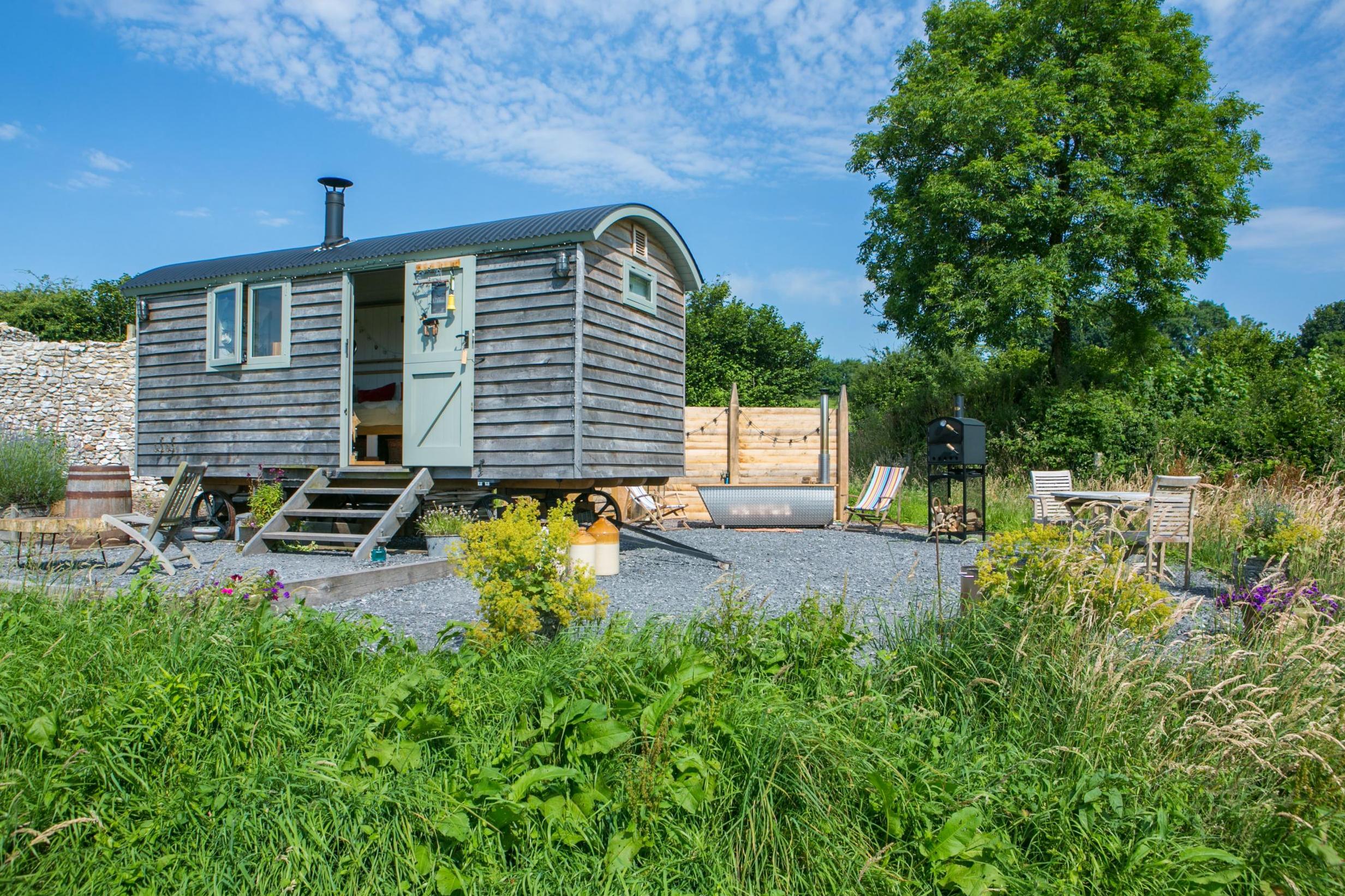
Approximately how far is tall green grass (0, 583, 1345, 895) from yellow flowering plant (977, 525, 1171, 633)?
11cm

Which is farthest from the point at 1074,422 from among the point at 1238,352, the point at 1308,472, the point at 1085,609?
the point at 1085,609

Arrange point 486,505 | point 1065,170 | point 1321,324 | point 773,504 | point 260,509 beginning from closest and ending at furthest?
point 486,505
point 260,509
point 773,504
point 1065,170
point 1321,324

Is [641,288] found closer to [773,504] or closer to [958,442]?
[773,504]

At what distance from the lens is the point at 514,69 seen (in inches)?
283

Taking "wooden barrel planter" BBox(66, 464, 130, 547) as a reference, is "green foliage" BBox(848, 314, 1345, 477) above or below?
above

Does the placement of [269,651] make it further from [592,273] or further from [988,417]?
[988,417]

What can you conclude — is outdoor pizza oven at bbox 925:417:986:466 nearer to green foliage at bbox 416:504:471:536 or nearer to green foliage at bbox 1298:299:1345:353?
green foliage at bbox 416:504:471:536

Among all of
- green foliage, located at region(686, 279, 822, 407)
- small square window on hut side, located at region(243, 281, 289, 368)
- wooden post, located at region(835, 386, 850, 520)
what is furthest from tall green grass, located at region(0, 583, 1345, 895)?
green foliage, located at region(686, 279, 822, 407)


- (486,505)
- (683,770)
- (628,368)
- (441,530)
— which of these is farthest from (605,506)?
(683,770)

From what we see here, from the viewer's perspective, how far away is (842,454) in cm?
1226

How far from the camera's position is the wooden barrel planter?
7574 millimetres

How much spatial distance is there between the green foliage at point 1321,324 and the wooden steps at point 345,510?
1745 inches

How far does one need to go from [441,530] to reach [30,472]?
25.8ft

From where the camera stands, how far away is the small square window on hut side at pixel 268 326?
346 inches
